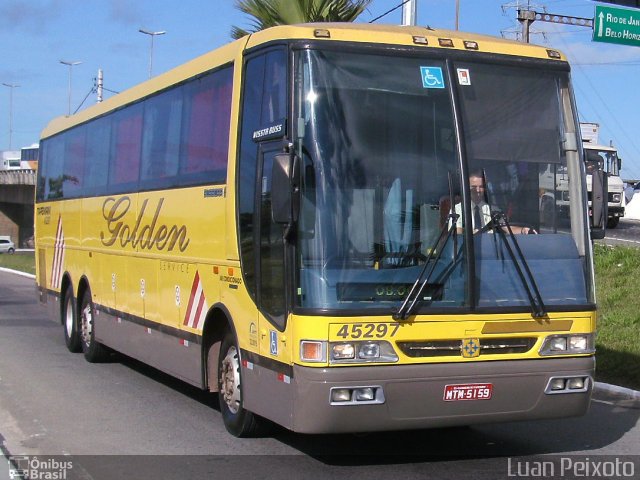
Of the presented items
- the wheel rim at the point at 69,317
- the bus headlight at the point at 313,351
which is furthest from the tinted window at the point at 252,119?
the wheel rim at the point at 69,317

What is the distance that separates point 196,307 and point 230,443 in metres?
1.48

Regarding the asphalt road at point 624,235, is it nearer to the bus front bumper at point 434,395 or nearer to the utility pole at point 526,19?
the utility pole at point 526,19

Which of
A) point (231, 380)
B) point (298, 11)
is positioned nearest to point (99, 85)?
point (298, 11)

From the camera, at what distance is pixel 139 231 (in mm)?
11133

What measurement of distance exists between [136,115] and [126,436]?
4437 millimetres

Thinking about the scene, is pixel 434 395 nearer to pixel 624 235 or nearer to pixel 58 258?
pixel 58 258

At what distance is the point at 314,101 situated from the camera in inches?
282

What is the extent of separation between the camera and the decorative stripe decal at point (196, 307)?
902 cm

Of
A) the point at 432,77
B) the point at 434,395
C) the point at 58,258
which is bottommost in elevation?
the point at 434,395

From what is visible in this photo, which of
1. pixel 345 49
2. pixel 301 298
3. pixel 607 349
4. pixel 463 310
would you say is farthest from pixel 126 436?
pixel 607 349

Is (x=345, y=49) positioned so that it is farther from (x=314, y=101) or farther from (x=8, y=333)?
(x=8, y=333)

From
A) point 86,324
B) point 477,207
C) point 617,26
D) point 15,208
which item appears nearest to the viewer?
point 477,207

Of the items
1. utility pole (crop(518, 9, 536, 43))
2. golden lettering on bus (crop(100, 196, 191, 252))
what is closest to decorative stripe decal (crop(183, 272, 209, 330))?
golden lettering on bus (crop(100, 196, 191, 252))

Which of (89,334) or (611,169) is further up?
(611,169)
